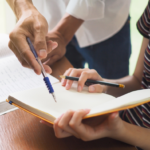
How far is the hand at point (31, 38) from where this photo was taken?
45 centimetres

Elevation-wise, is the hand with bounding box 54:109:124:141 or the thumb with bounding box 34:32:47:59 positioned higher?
the thumb with bounding box 34:32:47:59

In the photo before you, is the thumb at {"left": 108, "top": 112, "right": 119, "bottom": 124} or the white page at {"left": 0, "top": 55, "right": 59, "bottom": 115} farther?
the white page at {"left": 0, "top": 55, "right": 59, "bottom": 115}

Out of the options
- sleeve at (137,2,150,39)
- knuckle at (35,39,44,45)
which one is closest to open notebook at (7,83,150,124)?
knuckle at (35,39,44,45)

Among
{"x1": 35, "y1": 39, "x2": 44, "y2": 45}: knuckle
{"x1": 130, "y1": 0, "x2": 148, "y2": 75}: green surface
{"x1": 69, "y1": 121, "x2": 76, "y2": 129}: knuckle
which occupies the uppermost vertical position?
{"x1": 35, "y1": 39, "x2": 44, "y2": 45}: knuckle

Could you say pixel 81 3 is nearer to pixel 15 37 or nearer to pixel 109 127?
pixel 15 37

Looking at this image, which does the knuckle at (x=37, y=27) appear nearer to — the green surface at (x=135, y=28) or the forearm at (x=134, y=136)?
the forearm at (x=134, y=136)

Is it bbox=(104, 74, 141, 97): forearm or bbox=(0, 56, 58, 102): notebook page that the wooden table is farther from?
bbox=(104, 74, 141, 97): forearm

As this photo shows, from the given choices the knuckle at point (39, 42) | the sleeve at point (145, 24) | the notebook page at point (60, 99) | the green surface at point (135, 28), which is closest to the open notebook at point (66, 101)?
the notebook page at point (60, 99)

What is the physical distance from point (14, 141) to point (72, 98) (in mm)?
155

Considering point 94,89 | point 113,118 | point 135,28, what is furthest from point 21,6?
point 135,28

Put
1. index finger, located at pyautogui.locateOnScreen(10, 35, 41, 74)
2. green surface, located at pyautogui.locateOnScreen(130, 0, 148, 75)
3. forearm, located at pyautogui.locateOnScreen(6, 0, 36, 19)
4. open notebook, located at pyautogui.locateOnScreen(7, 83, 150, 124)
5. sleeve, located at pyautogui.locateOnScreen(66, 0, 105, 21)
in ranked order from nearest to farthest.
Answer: open notebook, located at pyautogui.locateOnScreen(7, 83, 150, 124) → index finger, located at pyautogui.locateOnScreen(10, 35, 41, 74) → forearm, located at pyautogui.locateOnScreen(6, 0, 36, 19) → sleeve, located at pyautogui.locateOnScreen(66, 0, 105, 21) → green surface, located at pyautogui.locateOnScreen(130, 0, 148, 75)

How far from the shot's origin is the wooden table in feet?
1.14

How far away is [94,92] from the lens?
455 mm

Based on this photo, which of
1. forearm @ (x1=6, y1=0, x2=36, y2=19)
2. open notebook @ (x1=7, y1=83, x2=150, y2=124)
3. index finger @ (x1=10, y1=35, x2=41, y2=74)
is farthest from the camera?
forearm @ (x1=6, y1=0, x2=36, y2=19)
